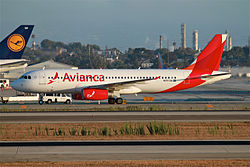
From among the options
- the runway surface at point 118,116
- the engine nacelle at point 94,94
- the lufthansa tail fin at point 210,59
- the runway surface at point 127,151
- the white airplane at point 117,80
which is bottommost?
the runway surface at point 127,151

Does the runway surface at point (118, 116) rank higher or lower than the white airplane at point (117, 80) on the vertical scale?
lower

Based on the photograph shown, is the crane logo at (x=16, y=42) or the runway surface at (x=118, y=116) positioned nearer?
the runway surface at (x=118, y=116)

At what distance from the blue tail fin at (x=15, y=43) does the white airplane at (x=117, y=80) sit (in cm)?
588

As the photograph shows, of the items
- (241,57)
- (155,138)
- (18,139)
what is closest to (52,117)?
(18,139)

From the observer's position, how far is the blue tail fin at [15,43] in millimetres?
54750

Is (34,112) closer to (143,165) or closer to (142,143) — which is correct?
(142,143)

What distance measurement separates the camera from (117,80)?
50125 mm

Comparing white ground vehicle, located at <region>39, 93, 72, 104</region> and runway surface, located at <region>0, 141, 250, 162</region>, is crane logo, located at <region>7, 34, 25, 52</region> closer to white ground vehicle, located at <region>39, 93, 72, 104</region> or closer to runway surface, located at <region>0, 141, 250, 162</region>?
white ground vehicle, located at <region>39, 93, 72, 104</region>

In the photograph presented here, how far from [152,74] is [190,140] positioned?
1063 inches

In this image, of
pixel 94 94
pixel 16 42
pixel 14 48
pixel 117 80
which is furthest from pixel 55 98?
pixel 16 42

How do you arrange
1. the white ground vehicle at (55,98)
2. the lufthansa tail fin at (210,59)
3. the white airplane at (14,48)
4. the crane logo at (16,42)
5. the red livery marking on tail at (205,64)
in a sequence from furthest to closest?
1. the crane logo at (16,42)
2. the white airplane at (14,48)
3. the white ground vehicle at (55,98)
4. the lufthansa tail fin at (210,59)
5. the red livery marking on tail at (205,64)

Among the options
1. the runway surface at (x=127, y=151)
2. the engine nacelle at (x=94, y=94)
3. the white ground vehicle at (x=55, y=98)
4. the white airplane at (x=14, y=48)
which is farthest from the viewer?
the white airplane at (x=14, y=48)

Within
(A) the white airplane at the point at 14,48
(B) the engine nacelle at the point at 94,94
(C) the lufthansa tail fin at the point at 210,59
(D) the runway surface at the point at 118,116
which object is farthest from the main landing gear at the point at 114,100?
(A) the white airplane at the point at 14,48

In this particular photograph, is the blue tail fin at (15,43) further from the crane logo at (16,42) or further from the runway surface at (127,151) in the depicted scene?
the runway surface at (127,151)
